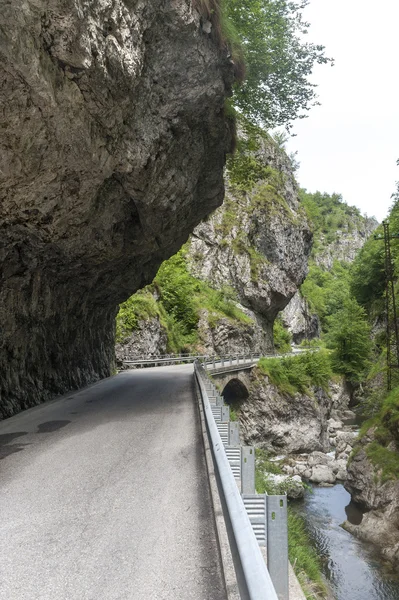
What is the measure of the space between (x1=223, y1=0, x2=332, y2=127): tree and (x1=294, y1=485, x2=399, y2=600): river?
56.5 ft

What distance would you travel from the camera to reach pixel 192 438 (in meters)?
10.1

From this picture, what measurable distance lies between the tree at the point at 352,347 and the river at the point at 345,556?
24.1m

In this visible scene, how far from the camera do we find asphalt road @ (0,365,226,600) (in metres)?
4.14

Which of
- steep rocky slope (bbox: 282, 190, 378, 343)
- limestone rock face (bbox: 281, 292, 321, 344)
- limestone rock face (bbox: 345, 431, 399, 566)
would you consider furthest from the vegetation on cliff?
steep rocky slope (bbox: 282, 190, 378, 343)

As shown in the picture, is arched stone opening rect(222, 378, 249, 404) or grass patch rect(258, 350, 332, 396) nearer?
arched stone opening rect(222, 378, 249, 404)

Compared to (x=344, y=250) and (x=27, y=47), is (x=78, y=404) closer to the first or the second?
(x=27, y=47)

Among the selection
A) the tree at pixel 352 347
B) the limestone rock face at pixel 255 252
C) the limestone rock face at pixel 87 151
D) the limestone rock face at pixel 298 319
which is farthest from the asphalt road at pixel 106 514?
the limestone rock face at pixel 298 319

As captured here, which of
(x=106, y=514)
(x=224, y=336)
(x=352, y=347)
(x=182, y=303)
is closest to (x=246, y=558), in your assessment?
(x=106, y=514)

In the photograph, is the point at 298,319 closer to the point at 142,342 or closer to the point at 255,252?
the point at 255,252

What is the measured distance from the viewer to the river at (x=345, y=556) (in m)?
14.6

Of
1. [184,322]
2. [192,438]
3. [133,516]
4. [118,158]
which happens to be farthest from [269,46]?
[184,322]

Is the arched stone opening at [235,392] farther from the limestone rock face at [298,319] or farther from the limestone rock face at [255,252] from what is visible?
the limestone rock face at [298,319]

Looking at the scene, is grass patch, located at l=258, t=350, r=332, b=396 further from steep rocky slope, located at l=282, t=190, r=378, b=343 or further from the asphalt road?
steep rocky slope, located at l=282, t=190, r=378, b=343

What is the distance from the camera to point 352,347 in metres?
46.0
